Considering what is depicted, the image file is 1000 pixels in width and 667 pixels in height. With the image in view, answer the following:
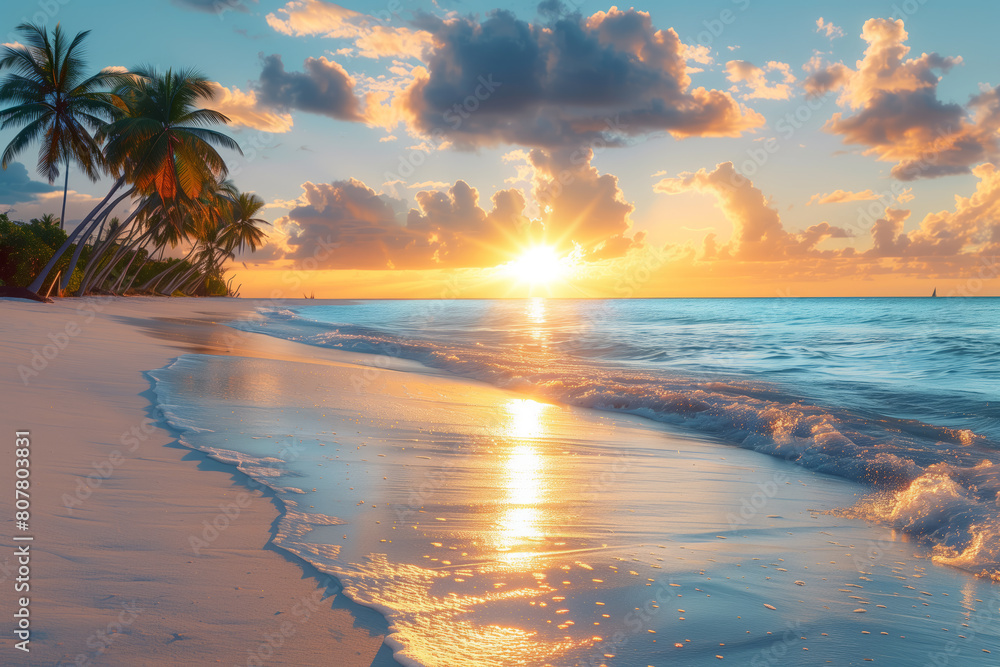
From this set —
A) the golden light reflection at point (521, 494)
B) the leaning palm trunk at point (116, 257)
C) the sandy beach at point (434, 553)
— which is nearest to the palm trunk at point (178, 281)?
the leaning palm trunk at point (116, 257)

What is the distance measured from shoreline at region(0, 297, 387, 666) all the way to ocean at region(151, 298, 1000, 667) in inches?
7.7

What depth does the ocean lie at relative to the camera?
2473mm

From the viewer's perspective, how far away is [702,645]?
7.68ft

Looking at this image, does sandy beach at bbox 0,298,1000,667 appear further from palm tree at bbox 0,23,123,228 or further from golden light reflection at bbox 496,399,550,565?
palm tree at bbox 0,23,123,228

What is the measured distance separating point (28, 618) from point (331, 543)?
4.11 ft

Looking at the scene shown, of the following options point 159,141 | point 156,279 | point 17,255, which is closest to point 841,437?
point 159,141

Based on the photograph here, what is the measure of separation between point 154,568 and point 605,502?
287cm

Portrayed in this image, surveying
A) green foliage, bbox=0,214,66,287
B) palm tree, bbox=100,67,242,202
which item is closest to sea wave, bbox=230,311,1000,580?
palm tree, bbox=100,67,242,202

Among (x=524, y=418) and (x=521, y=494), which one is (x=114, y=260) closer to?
(x=524, y=418)

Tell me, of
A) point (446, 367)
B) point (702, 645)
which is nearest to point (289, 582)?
point (702, 645)

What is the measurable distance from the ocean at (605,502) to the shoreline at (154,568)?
195 millimetres

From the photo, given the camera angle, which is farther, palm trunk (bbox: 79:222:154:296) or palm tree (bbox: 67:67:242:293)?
palm trunk (bbox: 79:222:154:296)

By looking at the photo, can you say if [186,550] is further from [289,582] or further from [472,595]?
[472,595]

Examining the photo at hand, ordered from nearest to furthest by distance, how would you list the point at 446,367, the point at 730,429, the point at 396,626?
the point at 396,626, the point at 730,429, the point at 446,367
